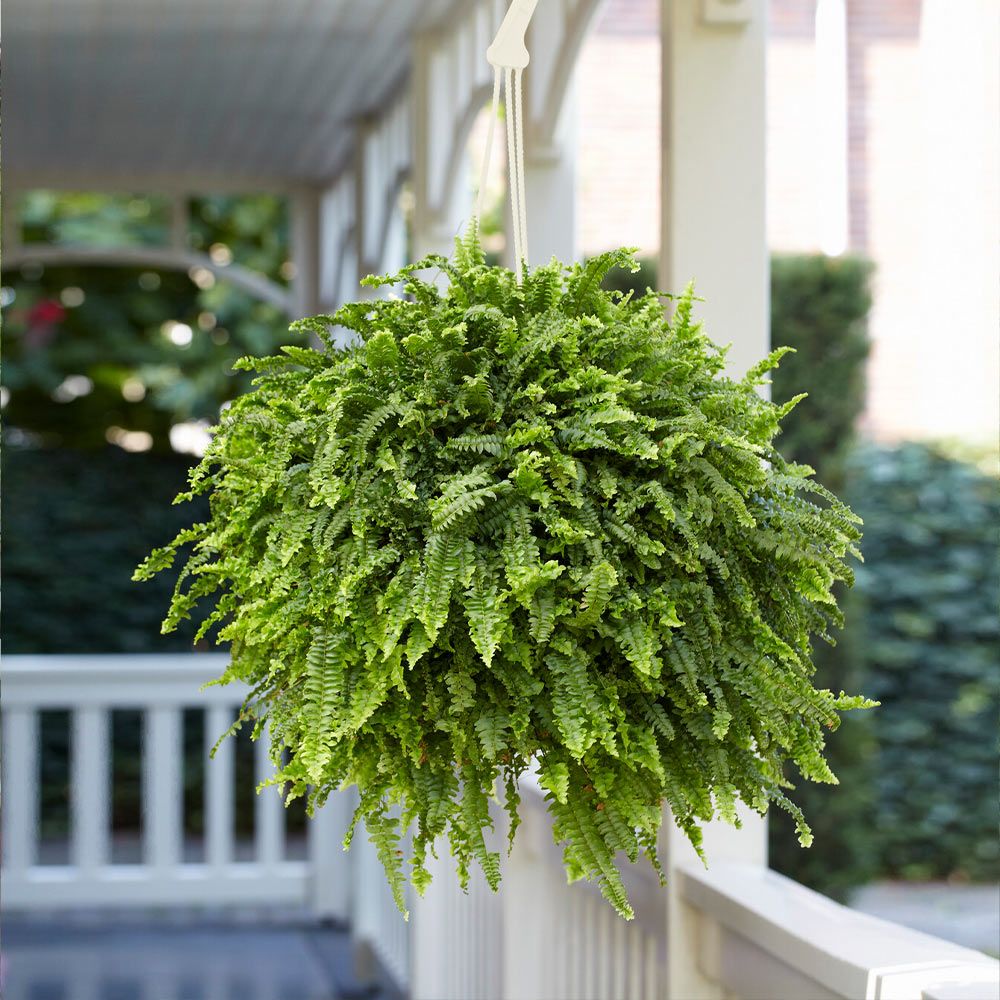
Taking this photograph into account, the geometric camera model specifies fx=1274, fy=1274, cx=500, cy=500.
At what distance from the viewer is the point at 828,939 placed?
59.8 inches

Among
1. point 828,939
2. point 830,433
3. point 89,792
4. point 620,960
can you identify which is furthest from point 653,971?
point 89,792

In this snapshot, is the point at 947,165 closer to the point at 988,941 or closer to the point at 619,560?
the point at 988,941

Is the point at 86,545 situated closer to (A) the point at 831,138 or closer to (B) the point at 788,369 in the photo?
(B) the point at 788,369

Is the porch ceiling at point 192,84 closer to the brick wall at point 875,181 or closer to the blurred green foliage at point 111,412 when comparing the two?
the blurred green foliage at point 111,412

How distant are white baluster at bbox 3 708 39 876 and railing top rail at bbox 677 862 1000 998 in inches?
148

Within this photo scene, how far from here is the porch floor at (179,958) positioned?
174 inches

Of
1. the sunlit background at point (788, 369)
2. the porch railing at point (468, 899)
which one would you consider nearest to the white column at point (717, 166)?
the porch railing at point (468, 899)

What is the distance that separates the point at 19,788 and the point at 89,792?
0.27 meters

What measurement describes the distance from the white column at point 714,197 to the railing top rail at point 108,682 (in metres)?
3.47

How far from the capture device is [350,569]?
1087 mm

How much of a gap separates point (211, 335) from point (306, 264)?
7.67ft

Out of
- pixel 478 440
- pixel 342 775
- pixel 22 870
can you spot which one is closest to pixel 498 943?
pixel 342 775

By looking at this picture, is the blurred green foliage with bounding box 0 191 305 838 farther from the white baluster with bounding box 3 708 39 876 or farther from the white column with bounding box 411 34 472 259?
the white column with bounding box 411 34 472 259

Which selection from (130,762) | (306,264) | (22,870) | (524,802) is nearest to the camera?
(524,802)
